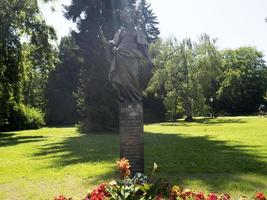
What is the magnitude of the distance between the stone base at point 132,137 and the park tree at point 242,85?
64.5 m

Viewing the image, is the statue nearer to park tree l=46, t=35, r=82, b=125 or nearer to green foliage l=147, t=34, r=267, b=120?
green foliage l=147, t=34, r=267, b=120

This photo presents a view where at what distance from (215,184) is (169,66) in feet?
133

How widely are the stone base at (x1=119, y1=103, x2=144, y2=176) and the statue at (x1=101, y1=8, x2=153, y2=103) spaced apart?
0.80 feet

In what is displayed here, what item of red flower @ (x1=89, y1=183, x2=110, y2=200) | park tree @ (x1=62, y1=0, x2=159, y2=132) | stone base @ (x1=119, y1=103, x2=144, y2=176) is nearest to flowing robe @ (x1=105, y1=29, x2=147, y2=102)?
stone base @ (x1=119, y1=103, x2=144, y2=176)

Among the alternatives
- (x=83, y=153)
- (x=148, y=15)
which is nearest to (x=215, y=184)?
(x=83, y=153)

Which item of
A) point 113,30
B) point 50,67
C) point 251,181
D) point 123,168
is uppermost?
point 113,30

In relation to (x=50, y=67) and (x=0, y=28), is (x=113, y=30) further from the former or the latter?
(x=0, y=28)

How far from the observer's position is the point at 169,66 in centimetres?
5078

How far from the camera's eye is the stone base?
9.60m

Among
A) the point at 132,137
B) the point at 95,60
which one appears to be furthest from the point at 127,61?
the point at 95,60

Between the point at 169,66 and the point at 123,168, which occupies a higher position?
the point at 169,66

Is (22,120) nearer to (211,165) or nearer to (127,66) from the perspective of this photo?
(211,165)

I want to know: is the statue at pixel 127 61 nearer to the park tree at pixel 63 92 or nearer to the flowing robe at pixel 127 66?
the flowing robe at pixel 127 66

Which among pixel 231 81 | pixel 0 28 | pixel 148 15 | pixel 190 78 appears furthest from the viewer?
pixel 231 81
